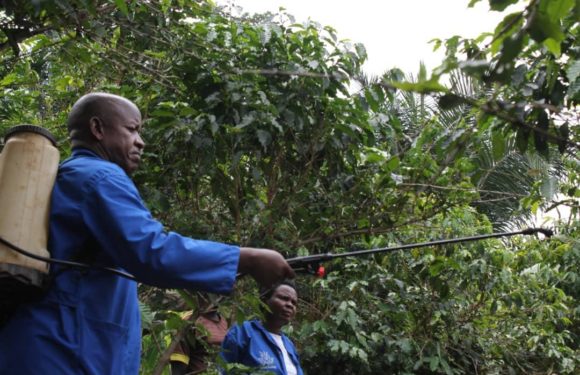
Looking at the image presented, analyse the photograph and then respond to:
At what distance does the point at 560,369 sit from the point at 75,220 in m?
5.91

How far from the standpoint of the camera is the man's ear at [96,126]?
252cm

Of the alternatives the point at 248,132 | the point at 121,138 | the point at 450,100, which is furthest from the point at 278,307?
the point at 450,100

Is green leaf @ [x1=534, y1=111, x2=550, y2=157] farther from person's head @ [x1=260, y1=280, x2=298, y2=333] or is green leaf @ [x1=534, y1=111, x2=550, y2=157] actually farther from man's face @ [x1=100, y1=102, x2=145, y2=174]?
person's head @ [x1=260, y1=280, x2=298, y2=333]

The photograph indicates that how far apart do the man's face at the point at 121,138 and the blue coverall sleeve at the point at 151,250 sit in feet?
1.12

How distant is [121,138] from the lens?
8.30 ft

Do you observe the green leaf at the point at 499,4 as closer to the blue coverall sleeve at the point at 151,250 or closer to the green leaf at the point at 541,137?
the blue coverall sleeve at the point at 151,250

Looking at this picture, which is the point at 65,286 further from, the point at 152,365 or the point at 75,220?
the point at 152,365

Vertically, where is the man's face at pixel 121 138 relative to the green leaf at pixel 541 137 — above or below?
below

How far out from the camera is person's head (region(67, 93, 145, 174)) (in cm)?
252

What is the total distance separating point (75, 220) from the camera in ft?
7.26

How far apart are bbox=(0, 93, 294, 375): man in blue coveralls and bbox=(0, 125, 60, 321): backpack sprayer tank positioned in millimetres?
54

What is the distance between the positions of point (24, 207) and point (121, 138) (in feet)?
1.61

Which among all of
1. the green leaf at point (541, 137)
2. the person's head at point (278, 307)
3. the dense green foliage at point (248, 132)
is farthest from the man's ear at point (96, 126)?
the person's head at point (278, 307)

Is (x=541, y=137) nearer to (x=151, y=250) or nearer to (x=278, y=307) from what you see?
(x=151, y=250)
